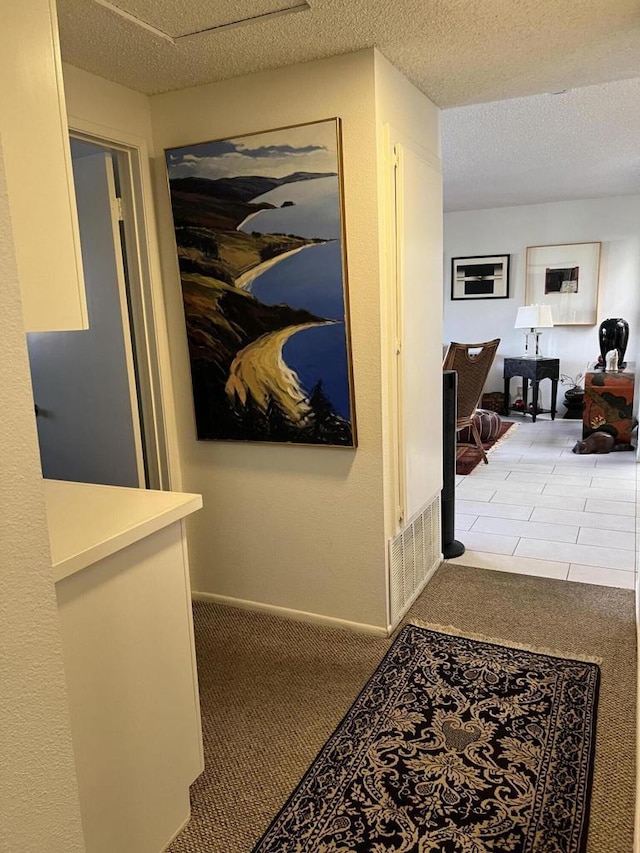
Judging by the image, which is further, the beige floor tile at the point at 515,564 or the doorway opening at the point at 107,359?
the beige floor tile at the point at 515,564

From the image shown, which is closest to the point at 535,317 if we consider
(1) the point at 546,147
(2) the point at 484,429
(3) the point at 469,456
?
(2) the point at 484,429

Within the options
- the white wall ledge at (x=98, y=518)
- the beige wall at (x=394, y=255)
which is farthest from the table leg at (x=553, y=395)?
the white wall ledge at (x=98, y=518)

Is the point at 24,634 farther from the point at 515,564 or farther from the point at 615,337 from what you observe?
the point at 615,337

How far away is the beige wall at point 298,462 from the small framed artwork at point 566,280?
5397 mm

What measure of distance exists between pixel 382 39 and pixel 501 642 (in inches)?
91.1

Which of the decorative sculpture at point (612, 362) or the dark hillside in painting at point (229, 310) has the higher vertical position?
the dark hillside in painting at point (229, 310)

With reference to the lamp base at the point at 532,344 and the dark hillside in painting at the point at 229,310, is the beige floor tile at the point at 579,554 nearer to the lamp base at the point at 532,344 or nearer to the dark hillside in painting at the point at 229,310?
the dark hillside in painting at the point at 229,310

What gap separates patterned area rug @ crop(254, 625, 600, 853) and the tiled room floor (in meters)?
0.98

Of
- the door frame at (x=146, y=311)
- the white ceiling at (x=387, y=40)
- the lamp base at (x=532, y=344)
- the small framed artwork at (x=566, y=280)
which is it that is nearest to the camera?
the white ceiling at (x=387, y=40)

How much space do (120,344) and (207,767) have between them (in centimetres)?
172

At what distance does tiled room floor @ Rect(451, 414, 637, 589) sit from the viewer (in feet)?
11.1

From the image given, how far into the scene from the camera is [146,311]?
9.21 ft

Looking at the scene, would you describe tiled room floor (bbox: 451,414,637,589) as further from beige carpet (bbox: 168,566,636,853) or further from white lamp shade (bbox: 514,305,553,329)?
white lamp shade (bbox: 514,305,553,329)

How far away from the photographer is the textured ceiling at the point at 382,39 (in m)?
1.96
